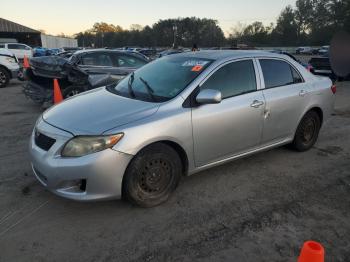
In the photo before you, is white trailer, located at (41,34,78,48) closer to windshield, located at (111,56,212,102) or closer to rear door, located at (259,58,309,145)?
windshield, located at (111,56,212,102)

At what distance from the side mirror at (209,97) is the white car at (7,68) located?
1213 centimetres

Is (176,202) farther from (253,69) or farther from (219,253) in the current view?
(253,69)

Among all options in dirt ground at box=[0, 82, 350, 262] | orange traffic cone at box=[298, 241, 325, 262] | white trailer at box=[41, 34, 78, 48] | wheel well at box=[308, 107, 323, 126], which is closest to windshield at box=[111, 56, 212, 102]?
dirt ground at box=[0, 82, 350, 262]

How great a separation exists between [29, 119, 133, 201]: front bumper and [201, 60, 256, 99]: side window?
4.75 ft

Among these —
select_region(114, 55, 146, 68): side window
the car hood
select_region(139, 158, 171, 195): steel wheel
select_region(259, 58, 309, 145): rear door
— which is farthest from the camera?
select_region(114, 55, 146, 68): side window

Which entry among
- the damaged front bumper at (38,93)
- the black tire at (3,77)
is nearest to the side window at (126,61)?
the damaged front bumper at (38,93)

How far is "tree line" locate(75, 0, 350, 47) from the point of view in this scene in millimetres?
82944

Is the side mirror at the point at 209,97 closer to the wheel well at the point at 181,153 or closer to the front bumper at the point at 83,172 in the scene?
the wheel well at the point at 181,153

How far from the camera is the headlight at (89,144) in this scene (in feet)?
11.2

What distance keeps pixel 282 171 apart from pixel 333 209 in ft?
3.65

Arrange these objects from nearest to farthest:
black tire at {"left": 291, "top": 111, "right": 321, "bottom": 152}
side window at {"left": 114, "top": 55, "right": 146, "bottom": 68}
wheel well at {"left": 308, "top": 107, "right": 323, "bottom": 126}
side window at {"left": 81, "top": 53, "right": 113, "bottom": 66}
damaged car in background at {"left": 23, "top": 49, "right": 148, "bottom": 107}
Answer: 1. black tire at {"left": 291, "top": 111, "right": 321, "bottom": 152}
2. wheel well at {"left": 308, "top": 107, "right": 323, "bottom": 126}
3. damaged car in background at {"left": 23, "top": 49, "right": 148, "bottom": 107}
4. side window at {"left": 81, "top": 53, "right": 113, "bottom": 66}
5. side window at {"left": 114, "top": 55, "right": 146, "bottom": 68}

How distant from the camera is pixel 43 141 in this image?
3.76 metres

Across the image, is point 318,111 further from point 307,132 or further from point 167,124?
point 167,124

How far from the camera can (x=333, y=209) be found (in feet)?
12.9
